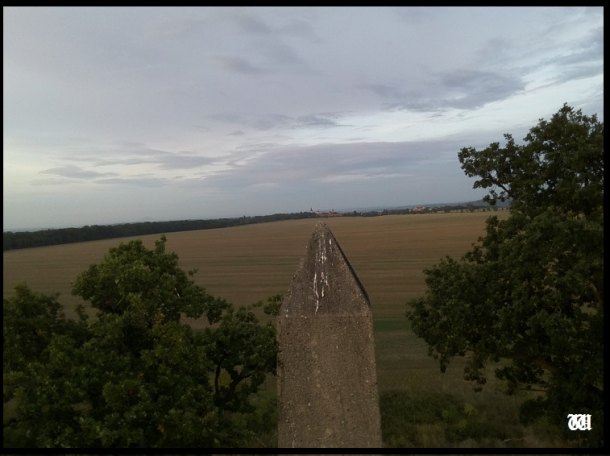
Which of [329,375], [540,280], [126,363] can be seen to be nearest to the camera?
[329,375]

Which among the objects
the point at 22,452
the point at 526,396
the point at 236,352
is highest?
the point at 236,352

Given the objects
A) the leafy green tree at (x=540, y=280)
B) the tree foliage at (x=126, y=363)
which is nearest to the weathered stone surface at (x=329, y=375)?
the tree foliage at (x=126, y=363)

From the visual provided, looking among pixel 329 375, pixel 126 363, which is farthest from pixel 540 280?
pixel 126 363

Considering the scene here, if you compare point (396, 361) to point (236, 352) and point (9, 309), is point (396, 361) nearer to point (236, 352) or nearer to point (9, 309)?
point (236, 352)

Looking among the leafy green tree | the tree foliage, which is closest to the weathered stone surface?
the tree foliage

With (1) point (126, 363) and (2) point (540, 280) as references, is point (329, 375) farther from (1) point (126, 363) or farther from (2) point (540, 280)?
(2) point (540, 280)

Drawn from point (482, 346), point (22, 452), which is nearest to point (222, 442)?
point (22, 452)

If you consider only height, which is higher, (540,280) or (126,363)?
(540,280)
